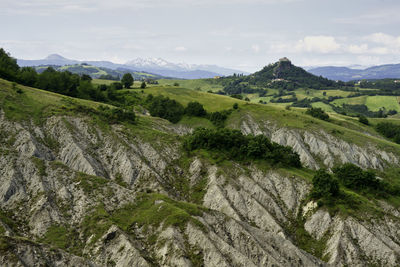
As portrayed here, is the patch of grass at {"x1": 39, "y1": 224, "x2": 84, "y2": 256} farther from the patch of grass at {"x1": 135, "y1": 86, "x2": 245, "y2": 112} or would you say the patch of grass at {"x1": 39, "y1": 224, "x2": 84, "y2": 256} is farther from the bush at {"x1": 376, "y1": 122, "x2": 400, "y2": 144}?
the bush at {"x1": 376, "y1": 122, "x2": 400, "y2": 144}

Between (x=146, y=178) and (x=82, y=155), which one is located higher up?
(x=82, y=155)

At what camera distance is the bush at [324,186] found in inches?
2805

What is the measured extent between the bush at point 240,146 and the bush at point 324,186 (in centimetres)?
1310

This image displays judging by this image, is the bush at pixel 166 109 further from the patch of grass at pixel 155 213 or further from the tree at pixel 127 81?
the patch of grass at pixel 155 213

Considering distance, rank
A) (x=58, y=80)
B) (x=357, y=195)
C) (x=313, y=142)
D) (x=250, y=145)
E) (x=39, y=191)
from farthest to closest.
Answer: (x=58, y=80) → (x=313, y=142) → (x=250, y=145) → (x=357, y=195) → (x=39, y=191)

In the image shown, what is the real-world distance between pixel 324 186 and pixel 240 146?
25006 millimetres

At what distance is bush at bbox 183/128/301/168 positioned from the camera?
283 feet

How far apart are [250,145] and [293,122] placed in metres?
55.9

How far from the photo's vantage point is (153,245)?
5309 centimetres

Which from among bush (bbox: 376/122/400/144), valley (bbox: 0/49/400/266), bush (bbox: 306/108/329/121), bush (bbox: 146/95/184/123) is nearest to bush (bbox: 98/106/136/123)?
valley (bbox: 0/49/400/266)

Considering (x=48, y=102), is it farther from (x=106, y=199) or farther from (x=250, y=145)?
(x=250, y=145)

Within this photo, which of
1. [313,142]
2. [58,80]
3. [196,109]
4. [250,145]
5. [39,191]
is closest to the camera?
[39,191]

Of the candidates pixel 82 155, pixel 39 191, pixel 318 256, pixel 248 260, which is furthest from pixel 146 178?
pixel 318 256

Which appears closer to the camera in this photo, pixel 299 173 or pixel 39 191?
pixel 39 191
